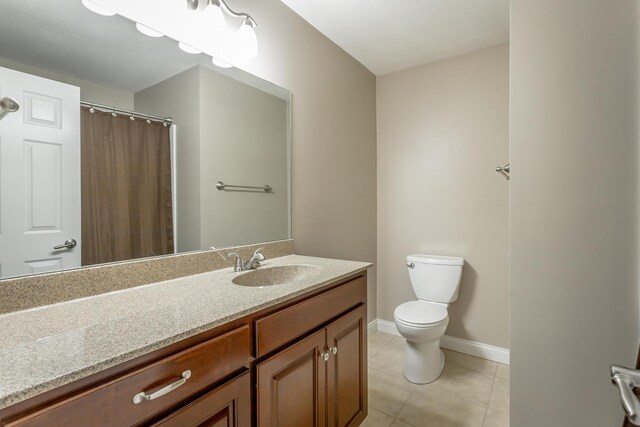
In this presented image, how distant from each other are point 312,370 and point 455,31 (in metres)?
2.34

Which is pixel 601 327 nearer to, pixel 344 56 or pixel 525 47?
pixel 525 47

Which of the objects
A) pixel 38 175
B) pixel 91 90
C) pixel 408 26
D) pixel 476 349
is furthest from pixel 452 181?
pixel 38 175

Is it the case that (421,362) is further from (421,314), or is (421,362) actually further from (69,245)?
(69,245)

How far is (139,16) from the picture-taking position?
3.93ft

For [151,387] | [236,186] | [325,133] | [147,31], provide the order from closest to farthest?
1. [151,387]
2. [147,31]
3. [236,186]
4. [325,133]

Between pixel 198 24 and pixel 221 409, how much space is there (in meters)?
1.56

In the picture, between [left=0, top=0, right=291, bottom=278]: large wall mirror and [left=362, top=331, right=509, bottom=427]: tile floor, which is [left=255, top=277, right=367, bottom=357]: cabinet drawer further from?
[left=362, top=331, right=509, bottom=427]: tile floor

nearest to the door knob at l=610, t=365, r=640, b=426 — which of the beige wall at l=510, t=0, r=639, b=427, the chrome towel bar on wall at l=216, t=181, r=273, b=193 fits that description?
the beige wall at l=510, t=0, r=639, b=427

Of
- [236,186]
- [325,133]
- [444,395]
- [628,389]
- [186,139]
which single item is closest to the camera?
[628,389]

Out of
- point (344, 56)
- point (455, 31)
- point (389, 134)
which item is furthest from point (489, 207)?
point (344, 56)

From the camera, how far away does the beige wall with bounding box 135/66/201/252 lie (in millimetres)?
1281

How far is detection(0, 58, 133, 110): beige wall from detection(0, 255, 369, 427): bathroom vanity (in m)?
0.70

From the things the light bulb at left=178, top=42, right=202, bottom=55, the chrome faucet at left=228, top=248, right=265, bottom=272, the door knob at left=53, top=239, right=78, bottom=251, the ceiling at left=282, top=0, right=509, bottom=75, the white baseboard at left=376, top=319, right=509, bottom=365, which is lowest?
the white baseboard at left=376, top=319, right=509, bottom=365

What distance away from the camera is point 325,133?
2.19 meters
